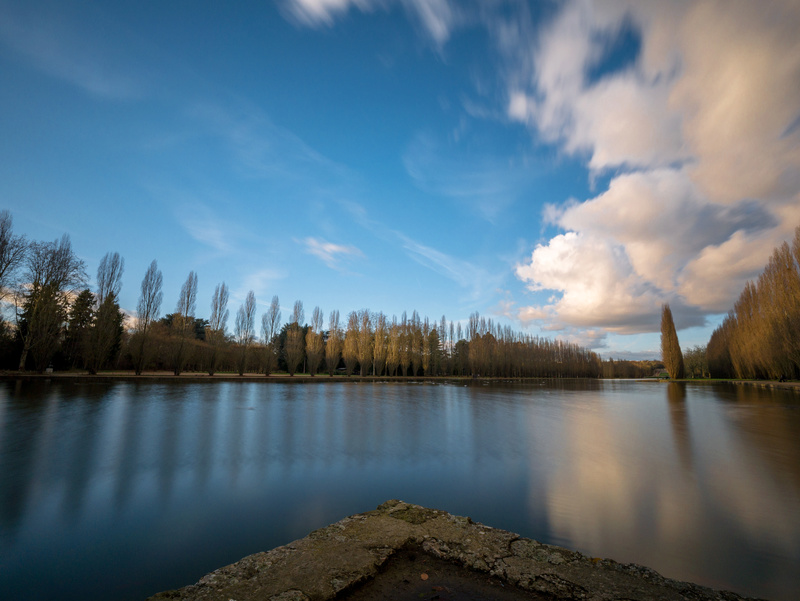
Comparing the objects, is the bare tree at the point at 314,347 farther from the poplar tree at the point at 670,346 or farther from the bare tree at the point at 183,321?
the poplar tree at the point at 670,346

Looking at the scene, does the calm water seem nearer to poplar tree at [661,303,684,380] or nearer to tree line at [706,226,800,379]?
tree line at [706,226,800,379]

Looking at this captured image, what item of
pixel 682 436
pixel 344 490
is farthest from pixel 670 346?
pixel 344 490

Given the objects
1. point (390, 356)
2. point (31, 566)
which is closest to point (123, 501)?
point (31, 566)

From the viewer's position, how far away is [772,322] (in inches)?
1195

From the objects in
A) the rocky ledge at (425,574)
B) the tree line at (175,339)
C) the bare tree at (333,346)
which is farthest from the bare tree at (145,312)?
the rocky ledge at (425,574)

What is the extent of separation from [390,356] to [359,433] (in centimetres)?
3620

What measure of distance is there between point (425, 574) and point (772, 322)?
41.8 metres

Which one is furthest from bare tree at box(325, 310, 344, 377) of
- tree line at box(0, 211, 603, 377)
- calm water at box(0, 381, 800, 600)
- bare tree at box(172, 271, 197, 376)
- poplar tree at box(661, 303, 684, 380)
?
poplar tree at box(661, 303, 684, 380)

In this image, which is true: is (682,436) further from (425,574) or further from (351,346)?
(351,346)

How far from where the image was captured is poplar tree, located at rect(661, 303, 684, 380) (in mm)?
53188

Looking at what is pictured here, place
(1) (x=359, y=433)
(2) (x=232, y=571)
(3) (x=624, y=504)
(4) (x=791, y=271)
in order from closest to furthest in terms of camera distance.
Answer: (2) (x=232, y=571)
(3) (x=624, y=504)
(1) (x=359, y=433)
(4) (x=791, y=271)

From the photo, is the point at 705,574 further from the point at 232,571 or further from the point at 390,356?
the point at 390,356

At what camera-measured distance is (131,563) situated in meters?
3.21

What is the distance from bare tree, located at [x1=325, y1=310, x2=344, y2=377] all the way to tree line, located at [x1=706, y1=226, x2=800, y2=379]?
131 feet
